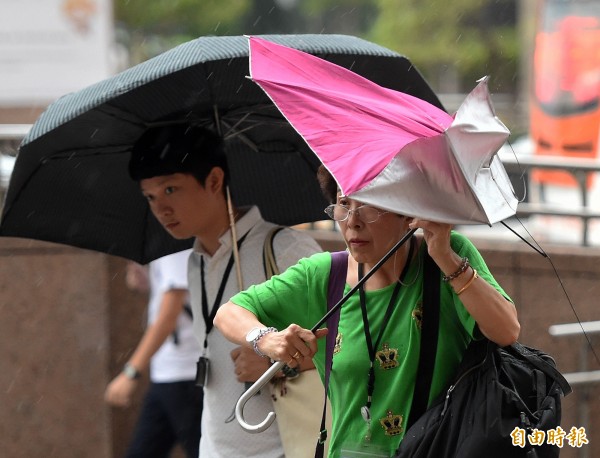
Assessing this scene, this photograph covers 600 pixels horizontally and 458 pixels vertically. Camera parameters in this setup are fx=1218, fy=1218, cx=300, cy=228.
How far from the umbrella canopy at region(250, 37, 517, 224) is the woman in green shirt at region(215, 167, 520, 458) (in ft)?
0.35

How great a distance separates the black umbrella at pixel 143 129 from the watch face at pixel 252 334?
103 centimetres

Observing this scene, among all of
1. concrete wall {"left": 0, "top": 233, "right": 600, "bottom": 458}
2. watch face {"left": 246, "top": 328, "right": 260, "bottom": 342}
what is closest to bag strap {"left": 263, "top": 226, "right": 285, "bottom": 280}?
watch face {"left": 246, "top": 328, "right": 260, "bottom": 342}

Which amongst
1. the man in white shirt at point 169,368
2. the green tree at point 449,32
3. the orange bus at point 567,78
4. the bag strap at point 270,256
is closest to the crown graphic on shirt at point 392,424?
Result: the bag strap at point 270,256

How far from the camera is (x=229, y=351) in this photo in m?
4.44

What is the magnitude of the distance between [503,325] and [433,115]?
696 mm

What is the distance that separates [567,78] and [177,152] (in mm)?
12525

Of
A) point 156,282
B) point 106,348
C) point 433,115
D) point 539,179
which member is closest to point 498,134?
point 433,115

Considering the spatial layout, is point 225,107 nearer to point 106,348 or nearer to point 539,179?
point 106,348

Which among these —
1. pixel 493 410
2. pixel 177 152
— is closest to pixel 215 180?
pixel 177 152

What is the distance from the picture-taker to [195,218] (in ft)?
14.9

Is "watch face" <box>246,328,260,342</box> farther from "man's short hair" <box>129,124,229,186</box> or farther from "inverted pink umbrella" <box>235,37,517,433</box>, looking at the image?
"man's short hair" <box>129,124,229,186</box>

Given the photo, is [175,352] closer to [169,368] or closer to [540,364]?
[169,368]

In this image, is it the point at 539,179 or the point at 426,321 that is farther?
the point at 539,179

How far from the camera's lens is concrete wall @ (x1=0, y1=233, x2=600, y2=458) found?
282 inches
